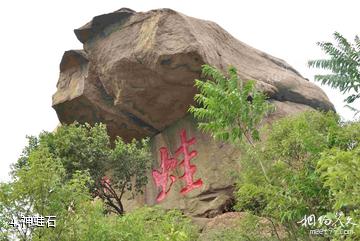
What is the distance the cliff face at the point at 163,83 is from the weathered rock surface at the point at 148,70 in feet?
0.08

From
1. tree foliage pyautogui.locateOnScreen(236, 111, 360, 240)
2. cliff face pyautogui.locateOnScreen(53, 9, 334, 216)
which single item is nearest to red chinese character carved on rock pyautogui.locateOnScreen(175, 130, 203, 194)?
cliff face pyautogui.locateOnScreen(53, 9, 334, 216)

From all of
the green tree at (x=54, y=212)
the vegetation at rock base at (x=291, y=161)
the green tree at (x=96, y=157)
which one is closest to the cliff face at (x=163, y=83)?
the green tree at (x=96, y=157)

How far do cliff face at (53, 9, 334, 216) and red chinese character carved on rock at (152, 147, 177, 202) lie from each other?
4.9 inches

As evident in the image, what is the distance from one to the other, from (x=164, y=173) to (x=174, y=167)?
1.20ft

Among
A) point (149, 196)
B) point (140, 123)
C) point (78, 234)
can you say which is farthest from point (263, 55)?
point (78, 234)

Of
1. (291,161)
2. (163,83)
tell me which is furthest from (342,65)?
(163,83)

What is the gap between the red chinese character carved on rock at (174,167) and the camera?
1209cm

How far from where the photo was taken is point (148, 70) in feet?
38.1

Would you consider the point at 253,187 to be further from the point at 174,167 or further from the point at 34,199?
the point at 174,167

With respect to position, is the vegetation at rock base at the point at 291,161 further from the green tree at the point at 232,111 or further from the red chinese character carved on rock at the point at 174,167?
the red chinese character carved on rock at the point at 174,167

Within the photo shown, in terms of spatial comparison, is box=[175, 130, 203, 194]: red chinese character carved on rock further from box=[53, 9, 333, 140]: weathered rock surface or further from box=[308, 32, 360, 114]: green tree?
box=[308, 32, 360, 114]: green tree

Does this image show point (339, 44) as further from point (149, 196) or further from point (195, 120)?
point (149, 196)

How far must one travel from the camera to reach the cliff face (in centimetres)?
1144

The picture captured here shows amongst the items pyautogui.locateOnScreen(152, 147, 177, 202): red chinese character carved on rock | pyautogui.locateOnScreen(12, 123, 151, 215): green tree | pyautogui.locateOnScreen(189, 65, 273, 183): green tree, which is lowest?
pyautogui.locateOnScreen(152, 147, 177, 202): red chinese character carved on rock
